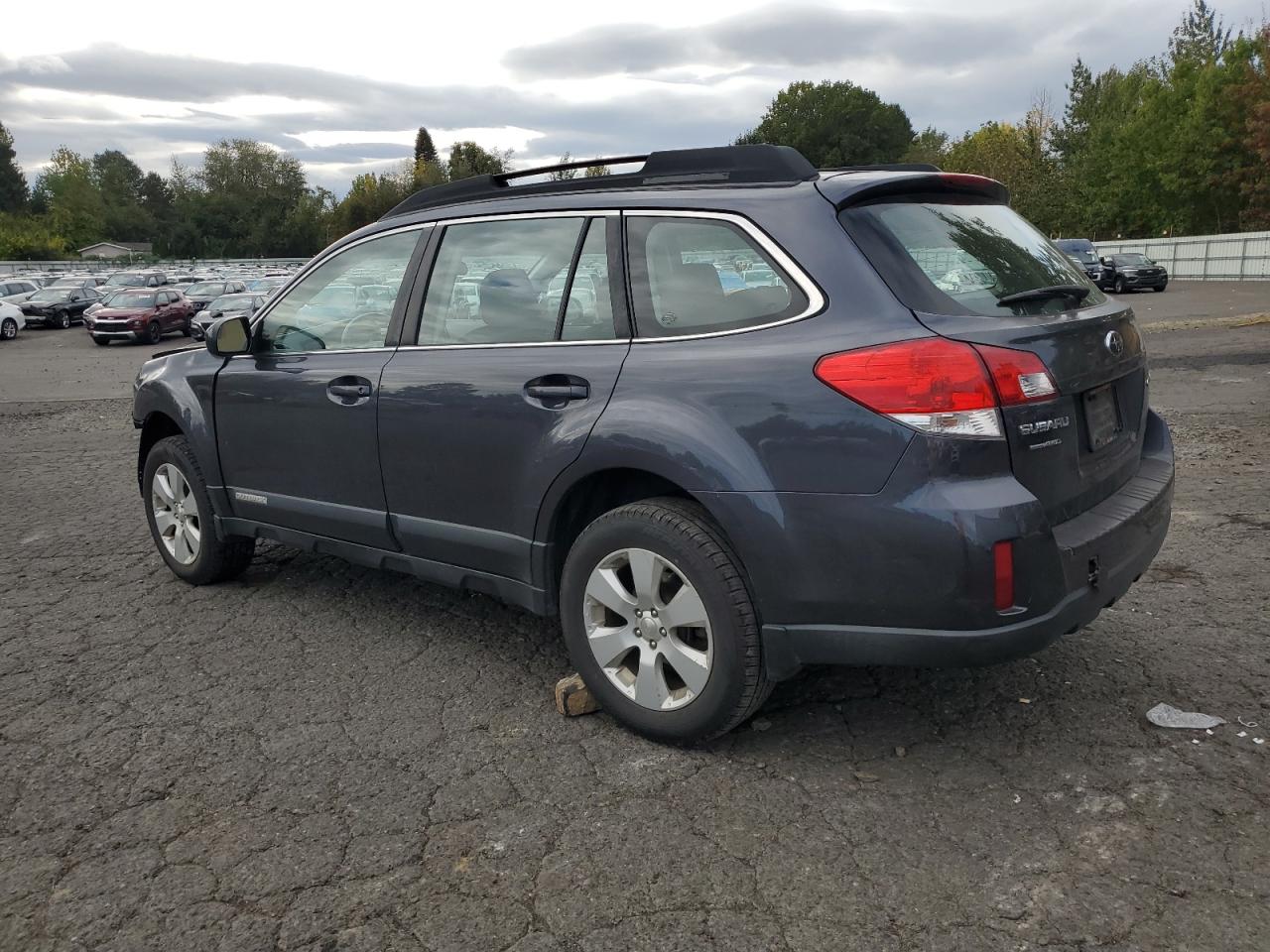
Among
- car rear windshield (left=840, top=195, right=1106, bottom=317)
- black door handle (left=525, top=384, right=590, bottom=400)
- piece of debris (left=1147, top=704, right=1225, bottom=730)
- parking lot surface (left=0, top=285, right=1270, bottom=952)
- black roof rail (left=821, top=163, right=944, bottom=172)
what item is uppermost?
black roof rail (left=821, top=163, right=944, bottom=172)

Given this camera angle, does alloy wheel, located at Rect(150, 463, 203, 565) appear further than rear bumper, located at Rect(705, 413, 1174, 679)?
Yes

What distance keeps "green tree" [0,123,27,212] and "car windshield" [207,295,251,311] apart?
106 meters

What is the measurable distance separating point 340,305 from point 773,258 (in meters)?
2.20

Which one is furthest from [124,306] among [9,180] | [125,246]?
[9,180]

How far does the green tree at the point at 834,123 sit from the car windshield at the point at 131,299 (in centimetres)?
6714

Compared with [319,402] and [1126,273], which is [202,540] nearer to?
[319,402]

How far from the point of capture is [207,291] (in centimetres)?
3550

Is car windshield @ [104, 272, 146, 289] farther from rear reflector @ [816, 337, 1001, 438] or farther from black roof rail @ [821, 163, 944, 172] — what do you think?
rear reflector @ [816, 337, 1001, 438]

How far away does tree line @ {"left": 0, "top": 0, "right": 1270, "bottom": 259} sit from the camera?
57.3 metres

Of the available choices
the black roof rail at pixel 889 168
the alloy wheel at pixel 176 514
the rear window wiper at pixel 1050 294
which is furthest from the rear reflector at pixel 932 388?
the alloy wheel at pixel 176 514

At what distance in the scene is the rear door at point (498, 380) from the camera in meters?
3.61

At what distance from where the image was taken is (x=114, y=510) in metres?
7.37

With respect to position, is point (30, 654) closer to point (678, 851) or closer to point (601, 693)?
point (601, 693)

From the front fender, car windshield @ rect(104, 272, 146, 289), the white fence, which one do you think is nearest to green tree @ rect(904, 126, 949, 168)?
the white fence
